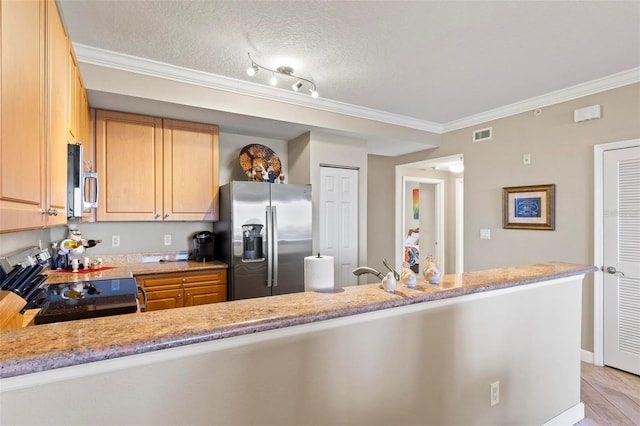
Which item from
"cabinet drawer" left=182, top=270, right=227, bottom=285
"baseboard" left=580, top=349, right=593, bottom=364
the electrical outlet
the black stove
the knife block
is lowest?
"baseboard" left=580, top=349, right=593, bottom=364

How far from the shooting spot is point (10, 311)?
1.26 metres

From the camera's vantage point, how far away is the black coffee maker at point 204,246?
3553 mm

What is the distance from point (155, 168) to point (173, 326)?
2.70 metres

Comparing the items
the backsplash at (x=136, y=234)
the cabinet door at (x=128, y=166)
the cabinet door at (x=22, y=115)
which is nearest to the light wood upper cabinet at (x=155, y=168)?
the cabinet door at (x=128, y=166)

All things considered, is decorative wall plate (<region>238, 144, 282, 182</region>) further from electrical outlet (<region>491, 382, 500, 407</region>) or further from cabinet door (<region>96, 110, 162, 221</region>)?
electrical outlet (<region>491, 382, 500, 407</region>)

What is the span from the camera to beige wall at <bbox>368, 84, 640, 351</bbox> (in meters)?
3.12

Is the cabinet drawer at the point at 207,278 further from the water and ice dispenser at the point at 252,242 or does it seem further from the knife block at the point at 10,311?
the knife block at the point at 10,311

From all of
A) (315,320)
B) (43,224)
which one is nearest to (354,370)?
(315,320)

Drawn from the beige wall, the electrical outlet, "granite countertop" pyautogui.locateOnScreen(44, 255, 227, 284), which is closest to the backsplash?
"granite countertop" pyautogui.locateOnScreen(44, 255, 227, 284)

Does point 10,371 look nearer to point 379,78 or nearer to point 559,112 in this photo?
point 379,78

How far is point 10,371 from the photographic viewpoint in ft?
2.46

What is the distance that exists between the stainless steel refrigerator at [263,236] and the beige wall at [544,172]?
7.17 feet

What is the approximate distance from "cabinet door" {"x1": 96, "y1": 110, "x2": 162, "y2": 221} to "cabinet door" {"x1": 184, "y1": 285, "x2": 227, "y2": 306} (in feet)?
2.67

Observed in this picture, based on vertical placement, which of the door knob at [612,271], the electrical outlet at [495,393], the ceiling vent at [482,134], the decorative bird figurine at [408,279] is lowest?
the electrical outlet at [495,393]
